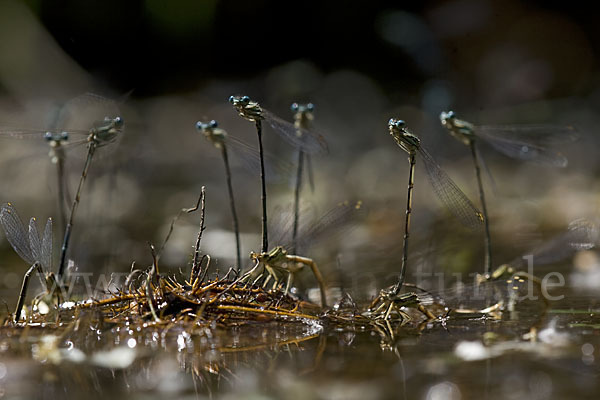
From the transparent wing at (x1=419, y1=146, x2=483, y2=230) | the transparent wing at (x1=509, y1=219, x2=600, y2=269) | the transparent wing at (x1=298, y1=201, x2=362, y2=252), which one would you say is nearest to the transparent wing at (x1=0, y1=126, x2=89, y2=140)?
the transparent wing at (x1=298, y1=201, x2=362, y2=252)

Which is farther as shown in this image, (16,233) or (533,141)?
(533,141)

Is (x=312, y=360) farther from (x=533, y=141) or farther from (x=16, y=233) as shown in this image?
(x=533, y=141)

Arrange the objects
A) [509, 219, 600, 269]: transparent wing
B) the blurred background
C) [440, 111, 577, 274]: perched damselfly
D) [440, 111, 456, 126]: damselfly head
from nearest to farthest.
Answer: [440, 111, 456, 126]: damselfly head
[509, 219, 600, 269]: transparent wing
[440, 111, 577, 274]: perched damselfly
the blurred background

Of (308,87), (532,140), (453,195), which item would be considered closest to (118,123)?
(453,195)

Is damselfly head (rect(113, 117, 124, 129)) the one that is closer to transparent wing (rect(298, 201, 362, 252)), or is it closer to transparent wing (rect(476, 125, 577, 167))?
transparent wing (rect(298, 201, 362, 252))

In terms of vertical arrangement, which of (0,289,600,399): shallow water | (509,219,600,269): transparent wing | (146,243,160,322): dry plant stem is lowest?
(0,289,600,399): shallow water

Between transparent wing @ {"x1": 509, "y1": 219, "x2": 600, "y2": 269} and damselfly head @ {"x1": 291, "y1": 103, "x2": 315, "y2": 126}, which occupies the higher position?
damselfly head @ {"x1": 291, "y1": 103, "x2": 315, "y2": 126}

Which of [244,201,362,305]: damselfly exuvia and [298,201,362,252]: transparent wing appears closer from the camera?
[244,201,362,305]: damselfly exuvia
